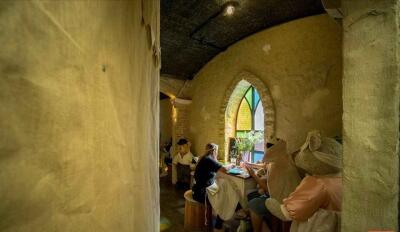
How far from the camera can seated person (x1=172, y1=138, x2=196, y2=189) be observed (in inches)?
230

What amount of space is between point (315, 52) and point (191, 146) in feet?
13.0

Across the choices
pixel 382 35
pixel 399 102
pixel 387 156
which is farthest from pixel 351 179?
pixel 382 35

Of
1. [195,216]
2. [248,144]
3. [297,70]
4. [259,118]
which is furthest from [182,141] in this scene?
[297,70]

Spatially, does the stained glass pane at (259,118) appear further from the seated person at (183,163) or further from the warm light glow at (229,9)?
the warm light glow at (229,9)

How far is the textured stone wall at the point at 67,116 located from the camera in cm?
30

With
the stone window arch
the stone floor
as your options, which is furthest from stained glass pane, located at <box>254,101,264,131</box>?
the stone floor

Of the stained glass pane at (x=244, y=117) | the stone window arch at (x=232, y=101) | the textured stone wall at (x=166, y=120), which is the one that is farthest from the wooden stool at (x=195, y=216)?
the textured stone wall at (x=166, y=120)

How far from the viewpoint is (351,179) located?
1.21 metres

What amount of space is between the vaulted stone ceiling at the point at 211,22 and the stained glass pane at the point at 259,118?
5.52 feet

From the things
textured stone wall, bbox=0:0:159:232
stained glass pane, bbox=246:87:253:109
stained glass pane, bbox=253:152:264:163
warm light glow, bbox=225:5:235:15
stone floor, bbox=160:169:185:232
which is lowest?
stone floor, bbox=160:169:185:232

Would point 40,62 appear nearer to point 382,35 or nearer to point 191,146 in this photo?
point 382,35

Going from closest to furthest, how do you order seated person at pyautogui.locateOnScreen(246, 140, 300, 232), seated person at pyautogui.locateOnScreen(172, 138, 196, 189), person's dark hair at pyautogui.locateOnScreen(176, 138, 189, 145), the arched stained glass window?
seated person at pyautogui.locateOnScreen(246, 140, 300, 232)
the arched stained glass window
seated person at pyautogui.locateOnScreen(172, 138, 196, 189)
person's dark hair at pyautogui.locateOnScreen(176, 138, 189, 145)

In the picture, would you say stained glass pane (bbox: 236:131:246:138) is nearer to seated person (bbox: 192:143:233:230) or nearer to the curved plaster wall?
the curved plaster wall

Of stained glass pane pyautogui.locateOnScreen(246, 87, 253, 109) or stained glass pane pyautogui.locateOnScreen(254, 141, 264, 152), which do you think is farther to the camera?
stained glass pane pyautogui.locateOnScreen(246, 87, 253, 109)
